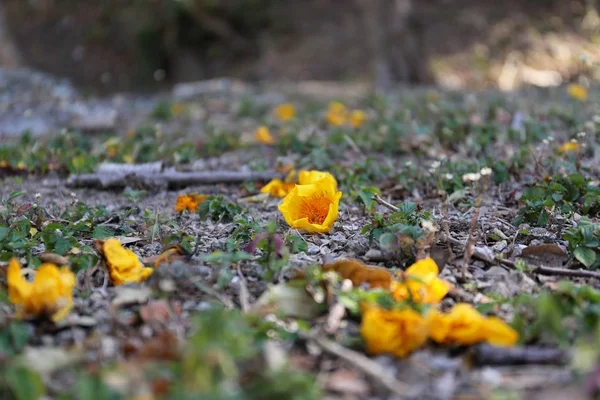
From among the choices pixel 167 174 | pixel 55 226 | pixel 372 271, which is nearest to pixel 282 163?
pixel 167 174

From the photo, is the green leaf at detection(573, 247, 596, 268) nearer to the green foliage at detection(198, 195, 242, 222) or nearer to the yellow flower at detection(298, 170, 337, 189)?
the yellow flower at detection(298, 170, 337, 189)

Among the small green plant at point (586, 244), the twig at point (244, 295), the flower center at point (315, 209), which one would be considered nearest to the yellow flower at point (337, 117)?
the flower center at point (315, 209)

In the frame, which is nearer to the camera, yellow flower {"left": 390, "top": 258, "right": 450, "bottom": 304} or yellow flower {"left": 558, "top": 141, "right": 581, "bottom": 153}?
yellow flower {"left": 390, "top": 258, "right": 450, "bottom": 304}

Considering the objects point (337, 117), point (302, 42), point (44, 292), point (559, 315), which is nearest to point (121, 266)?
point (44, 292)

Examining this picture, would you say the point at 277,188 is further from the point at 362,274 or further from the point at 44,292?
the point at 44,292

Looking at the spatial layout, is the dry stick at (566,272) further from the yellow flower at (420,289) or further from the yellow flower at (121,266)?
the yellow flower at (121,266)

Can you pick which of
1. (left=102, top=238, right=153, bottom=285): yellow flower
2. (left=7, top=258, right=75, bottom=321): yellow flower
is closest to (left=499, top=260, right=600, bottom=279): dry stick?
(left=102, top=238, right=153, bottom=285): yellow flower

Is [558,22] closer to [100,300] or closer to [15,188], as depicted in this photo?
[15,188]
